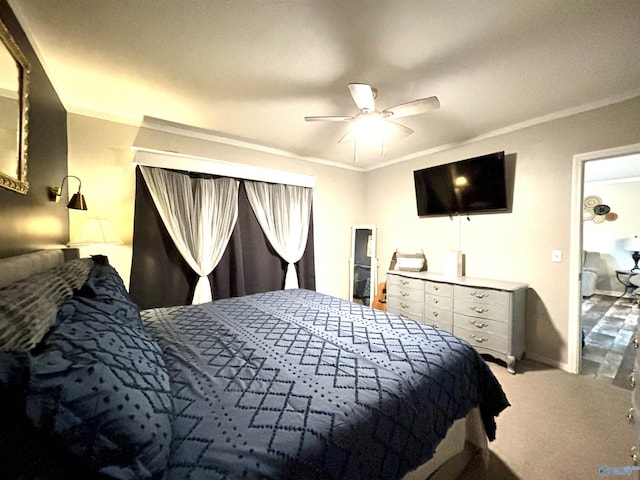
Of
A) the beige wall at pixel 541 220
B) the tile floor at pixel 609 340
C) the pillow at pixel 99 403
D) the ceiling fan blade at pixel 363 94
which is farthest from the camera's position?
the tile floor at pixel 609 340

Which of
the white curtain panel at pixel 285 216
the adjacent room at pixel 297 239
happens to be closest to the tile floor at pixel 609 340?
the adjacent room at pixel 297 239

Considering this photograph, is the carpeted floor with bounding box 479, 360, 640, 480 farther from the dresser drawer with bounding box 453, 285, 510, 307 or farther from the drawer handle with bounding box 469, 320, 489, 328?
the dresser drawer with bounding box 453, 285, 510, 307

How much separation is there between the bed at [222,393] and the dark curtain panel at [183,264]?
3.71 ft

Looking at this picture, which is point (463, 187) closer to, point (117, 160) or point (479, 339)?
point (479, 339)

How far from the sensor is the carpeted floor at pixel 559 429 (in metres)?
1.48

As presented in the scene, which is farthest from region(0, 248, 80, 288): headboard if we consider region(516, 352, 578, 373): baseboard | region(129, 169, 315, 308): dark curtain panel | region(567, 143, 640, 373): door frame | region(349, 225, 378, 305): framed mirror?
region(516, 352, 578, 373): baseboard

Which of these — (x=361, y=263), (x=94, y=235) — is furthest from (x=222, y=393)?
(x=361, y=263)

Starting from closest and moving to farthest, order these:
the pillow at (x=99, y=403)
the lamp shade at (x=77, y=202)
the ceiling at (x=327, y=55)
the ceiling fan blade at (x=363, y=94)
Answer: the pillow at (x=99, y=403) → the ceiling at (x=327, y=55) → the ceiling fan blade at (x=363, y=94) → the lamp shade at (x=77, y=202)

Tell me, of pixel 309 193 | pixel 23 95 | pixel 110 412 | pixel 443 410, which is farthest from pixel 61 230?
pixel 443 410

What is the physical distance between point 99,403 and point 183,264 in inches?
93.4

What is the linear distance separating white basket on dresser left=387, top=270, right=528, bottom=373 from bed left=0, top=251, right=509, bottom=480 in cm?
129

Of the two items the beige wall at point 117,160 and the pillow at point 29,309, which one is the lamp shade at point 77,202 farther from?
the pillow at point 29,309

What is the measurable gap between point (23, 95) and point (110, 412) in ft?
5.71

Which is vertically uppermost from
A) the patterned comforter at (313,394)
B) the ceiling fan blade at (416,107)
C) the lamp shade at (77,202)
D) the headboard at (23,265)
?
the ceiling fan blade at (416,107)
